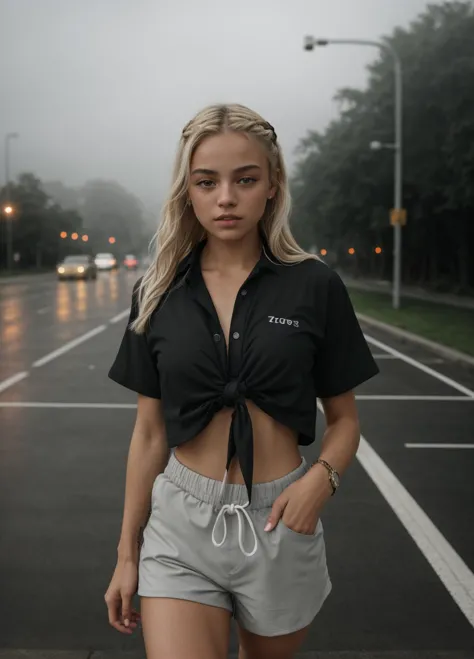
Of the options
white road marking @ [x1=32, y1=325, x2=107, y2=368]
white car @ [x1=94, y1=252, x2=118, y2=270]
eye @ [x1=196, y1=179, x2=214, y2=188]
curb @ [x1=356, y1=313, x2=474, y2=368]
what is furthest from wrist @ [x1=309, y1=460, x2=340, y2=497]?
white car @ [x1=94, y1=252, x2=118, y2=270]

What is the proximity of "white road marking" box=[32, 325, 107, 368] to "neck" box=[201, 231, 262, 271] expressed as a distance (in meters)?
12.1

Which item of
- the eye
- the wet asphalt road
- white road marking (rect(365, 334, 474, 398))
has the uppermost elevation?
the eye

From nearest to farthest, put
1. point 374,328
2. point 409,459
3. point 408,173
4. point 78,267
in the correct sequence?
point 409,459
point 374,328
point 408,173
point 78,267

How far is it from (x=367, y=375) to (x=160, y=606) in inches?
31.2

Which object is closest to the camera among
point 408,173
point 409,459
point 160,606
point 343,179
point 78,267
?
point 160,606

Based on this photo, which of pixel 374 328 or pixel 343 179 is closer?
pixel 374 328

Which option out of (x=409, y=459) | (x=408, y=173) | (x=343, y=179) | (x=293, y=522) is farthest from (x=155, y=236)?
(x=343, y=179)

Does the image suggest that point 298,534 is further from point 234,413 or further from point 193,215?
point 193,215

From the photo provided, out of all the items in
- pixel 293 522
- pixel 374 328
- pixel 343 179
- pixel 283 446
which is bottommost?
pixel 374 328

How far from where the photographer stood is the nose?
228 centimetres

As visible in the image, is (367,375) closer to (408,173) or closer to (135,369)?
(135,369)

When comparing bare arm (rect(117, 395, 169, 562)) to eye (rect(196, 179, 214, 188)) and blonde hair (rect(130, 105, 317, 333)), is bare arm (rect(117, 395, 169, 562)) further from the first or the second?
eye (rect(196, 179, 214, 188))

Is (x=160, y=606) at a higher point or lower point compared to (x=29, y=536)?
higher

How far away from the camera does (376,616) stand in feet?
14.1
